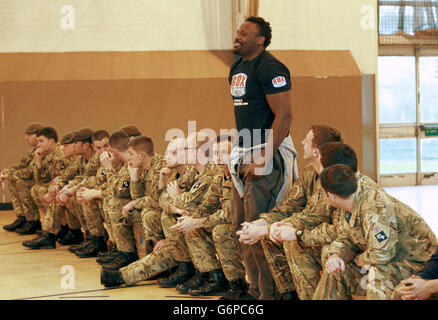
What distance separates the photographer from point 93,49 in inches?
378

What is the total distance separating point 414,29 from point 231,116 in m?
3.78

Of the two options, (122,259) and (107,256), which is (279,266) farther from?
(107,256)

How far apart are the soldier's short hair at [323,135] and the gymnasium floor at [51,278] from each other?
1.42 meters

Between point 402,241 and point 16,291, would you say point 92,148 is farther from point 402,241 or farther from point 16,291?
point 402,241

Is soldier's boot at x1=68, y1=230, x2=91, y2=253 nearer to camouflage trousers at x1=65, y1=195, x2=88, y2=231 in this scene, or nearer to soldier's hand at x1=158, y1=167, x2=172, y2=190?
camouflage trousers at x1=65, y1=195, x2=88, y2=231

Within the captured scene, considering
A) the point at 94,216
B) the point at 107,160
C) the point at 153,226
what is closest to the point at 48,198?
the point at 94,216

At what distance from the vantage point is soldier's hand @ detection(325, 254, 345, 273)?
9.89 feet

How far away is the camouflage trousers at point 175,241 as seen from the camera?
462 cm

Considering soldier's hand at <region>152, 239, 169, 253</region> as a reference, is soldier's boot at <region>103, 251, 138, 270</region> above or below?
below

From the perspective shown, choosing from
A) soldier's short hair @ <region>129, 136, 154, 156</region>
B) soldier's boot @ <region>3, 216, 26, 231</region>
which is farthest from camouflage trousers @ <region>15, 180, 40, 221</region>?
soldier's short hair @ <region>129, 136, 154, 156</region>

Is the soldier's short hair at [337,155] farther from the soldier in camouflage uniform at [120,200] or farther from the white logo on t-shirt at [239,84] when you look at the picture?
the soldier in camouflage uniform at [120,200]

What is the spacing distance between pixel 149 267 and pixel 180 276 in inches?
9.5

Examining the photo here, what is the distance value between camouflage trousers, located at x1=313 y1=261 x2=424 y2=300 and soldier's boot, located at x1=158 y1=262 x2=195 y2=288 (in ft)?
5.73
